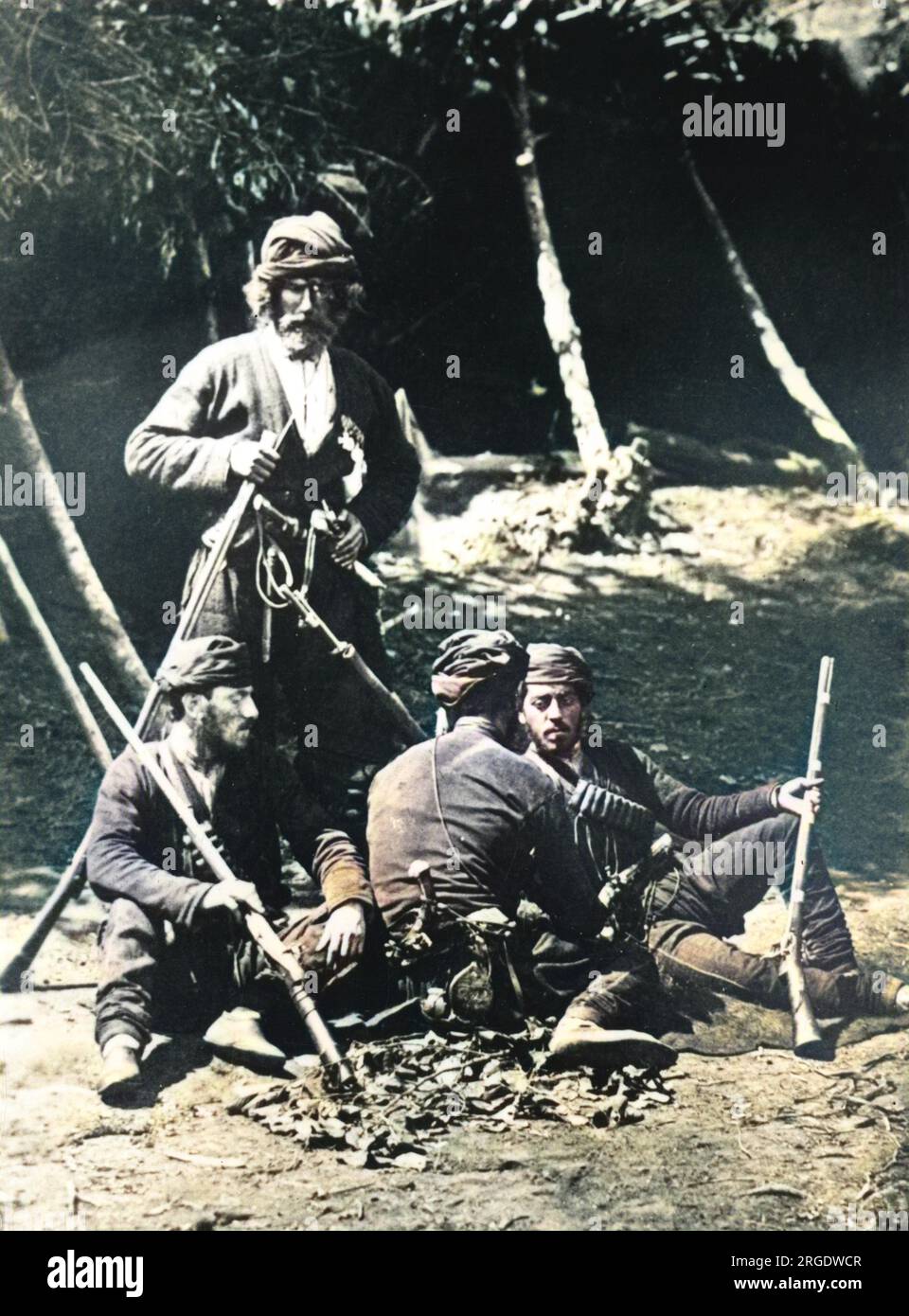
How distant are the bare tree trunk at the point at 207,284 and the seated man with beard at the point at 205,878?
1.39m

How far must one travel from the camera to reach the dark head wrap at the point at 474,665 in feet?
26.7

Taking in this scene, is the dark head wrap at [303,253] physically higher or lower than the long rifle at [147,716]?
higher

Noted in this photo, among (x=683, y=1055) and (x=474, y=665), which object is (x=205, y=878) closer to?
(x=474, y=665)

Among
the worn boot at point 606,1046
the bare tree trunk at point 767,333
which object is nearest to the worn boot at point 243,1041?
the worn boot at point 606,1046

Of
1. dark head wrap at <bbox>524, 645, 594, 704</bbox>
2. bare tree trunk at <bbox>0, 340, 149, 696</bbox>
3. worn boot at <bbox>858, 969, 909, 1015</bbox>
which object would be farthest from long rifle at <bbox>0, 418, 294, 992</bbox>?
worn boot at <bbox>858, 969, 909, 1015</bbox>

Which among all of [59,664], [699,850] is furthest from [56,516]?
[699,850]

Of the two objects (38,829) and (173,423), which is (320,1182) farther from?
(173,423)

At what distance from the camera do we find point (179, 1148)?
24.9ft

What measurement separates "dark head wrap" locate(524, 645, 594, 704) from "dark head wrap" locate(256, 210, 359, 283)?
1844 mm

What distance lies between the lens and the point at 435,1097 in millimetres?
7719

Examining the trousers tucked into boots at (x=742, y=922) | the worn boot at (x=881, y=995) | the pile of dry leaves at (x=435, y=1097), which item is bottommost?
the pile of dry leaves at (x=435, y=1097)

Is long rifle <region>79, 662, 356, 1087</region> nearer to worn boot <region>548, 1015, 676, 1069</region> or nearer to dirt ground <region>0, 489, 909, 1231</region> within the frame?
dirt ground <region>0, 489, 909, 1231</region>

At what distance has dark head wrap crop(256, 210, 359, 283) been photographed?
327 inches

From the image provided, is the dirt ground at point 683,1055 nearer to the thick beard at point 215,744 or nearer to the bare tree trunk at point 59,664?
the bare tree trunk at point 59,664
